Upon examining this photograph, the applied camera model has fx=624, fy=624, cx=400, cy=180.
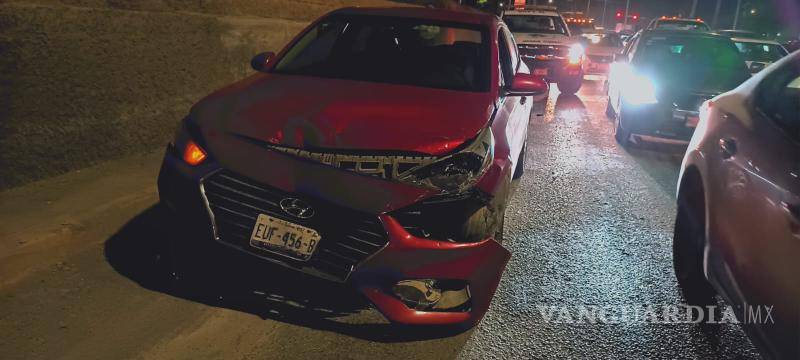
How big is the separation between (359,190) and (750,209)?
5.74 feet

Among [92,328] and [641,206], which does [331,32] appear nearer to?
[92,328]

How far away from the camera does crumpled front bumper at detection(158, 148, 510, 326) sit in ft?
8.86

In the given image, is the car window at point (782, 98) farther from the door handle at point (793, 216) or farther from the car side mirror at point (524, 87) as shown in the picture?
the car side mirror at point (524, 87)

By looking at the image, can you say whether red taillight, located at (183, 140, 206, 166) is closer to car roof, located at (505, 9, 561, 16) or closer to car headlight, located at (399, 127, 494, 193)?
car headlight, located at (399, 127, 494, 193)

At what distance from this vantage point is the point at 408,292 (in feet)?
9.20

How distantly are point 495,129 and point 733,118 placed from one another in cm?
131

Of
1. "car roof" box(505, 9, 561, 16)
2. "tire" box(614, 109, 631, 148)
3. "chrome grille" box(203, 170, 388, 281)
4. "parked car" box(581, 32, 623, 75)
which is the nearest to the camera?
"chrome grille" box(203, 170, 388, 281)

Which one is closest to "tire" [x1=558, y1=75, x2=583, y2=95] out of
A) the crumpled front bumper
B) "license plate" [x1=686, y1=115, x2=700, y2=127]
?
"license plate" [x1=686, y1=115, x2=700, y2=127]

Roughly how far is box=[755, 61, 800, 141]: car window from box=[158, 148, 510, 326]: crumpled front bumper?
1466mm

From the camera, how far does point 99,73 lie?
5.26 meters

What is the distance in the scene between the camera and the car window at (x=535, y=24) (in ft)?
46.9

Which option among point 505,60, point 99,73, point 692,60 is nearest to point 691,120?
point 692,60

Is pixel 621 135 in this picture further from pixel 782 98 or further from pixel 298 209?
pixel 298 209

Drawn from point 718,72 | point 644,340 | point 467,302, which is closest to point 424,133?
point 467,302
